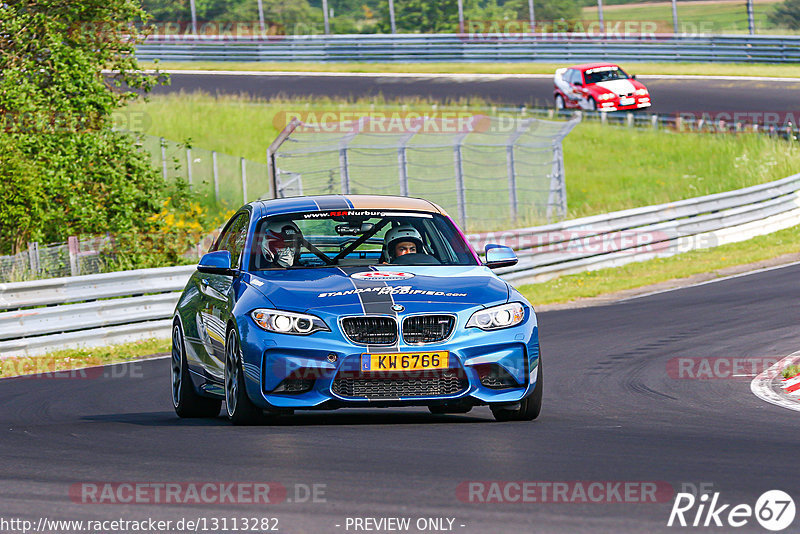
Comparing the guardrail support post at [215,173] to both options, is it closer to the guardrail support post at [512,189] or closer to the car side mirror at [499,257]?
the guardrail support post at [512,189]

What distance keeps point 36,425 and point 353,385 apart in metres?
2.72

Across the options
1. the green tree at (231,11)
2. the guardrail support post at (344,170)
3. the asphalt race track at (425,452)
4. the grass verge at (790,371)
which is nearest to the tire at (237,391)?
the asphalt race track at (425,452)

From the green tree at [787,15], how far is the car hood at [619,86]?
23.2 metres

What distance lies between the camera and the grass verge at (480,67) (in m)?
45.8

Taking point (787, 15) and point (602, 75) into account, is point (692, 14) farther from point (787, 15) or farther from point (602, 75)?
point (602, 75)

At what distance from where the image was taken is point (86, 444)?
26.6 feet

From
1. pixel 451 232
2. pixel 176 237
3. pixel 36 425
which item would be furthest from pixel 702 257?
pixel 36 425

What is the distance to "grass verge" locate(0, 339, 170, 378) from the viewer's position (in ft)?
50.9

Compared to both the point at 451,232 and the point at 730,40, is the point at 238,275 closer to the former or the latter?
the point at 451,232

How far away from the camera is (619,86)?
40.1 m

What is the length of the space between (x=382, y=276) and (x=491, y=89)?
35707 mm

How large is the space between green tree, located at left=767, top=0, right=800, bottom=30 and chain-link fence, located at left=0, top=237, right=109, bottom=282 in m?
47.3

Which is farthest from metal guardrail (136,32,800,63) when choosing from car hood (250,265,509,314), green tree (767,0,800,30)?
car hood (250,265,509,314)

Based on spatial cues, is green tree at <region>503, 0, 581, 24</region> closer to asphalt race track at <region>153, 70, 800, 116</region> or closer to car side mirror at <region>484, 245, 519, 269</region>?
asphalt race track at <region>153, 70, 800, 116</region>
